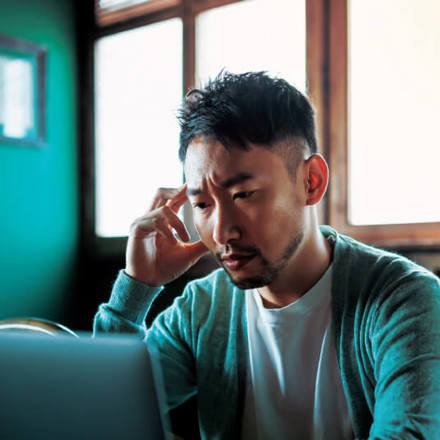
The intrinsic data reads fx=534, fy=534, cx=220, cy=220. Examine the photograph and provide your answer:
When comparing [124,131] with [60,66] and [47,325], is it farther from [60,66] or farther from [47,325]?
[47,325]

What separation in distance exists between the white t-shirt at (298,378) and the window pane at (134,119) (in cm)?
239

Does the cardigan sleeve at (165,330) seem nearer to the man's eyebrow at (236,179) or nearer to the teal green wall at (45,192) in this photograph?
the man's eyebrow at (236,179)

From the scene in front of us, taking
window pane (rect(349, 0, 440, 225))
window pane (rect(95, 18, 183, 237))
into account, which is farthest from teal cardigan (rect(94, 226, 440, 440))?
window pane (rect(95, 18, 183, 237))

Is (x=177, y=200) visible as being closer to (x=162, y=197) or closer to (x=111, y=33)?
(x=162, y=197)

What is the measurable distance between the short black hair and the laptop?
654 mm

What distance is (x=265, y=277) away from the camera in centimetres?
109

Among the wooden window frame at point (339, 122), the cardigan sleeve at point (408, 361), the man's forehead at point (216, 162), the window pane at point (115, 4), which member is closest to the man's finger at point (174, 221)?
the man's forehead at point (216, 162)

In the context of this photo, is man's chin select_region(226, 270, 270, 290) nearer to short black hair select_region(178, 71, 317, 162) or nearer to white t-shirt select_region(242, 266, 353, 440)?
white t-shirt select_region(242, 266, 353, 440)

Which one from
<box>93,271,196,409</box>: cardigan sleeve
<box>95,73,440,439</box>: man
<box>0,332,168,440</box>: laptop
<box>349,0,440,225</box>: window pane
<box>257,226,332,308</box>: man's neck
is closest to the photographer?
<box>0,332,168,440</box>: laptop

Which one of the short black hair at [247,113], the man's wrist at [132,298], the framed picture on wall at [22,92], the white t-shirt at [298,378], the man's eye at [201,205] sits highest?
the framed picture on wall at [22,92]

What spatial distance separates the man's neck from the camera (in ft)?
3.73

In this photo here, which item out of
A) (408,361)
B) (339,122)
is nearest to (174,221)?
(408,361)

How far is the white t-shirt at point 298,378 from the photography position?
1053 millimetres

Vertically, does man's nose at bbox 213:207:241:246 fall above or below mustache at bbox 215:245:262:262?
above
